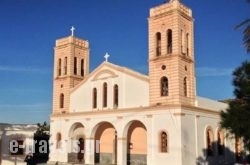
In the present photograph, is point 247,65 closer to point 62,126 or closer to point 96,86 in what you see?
point 96,86

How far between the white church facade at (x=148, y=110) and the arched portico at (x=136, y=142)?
2.8 inches

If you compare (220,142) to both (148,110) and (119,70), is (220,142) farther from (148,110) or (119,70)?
(119,70)

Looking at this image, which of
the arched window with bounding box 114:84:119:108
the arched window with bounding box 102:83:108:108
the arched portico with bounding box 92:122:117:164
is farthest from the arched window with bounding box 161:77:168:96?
the arched portico with bounding box 92:122:117:164

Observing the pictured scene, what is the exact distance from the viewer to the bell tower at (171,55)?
26484mm

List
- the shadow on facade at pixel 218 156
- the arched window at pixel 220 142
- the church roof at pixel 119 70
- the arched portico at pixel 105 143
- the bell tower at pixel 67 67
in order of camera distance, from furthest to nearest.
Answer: the bell tower at pixel 67 67, the arched portico at pixel 105 143, the arched window at pixel 220 142, the church roof at pixel 119 70, the shadow on facade at pixel 218 156

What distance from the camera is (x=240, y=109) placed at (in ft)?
58.6

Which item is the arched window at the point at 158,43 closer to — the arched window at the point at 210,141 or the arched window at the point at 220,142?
the arched window at the point at 210,141

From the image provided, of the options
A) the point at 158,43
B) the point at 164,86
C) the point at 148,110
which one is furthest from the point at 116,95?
the point at 158,43

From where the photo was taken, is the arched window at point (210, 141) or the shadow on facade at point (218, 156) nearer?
the shadow on facade at point (218, 156)

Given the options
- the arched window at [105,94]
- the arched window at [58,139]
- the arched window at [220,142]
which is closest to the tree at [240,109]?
the arched window at [220,142]

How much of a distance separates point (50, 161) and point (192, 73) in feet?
48.6

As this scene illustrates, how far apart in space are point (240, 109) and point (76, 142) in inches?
737

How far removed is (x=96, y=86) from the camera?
1252 inches

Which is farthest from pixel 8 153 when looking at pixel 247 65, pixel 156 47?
pixel 247 65
